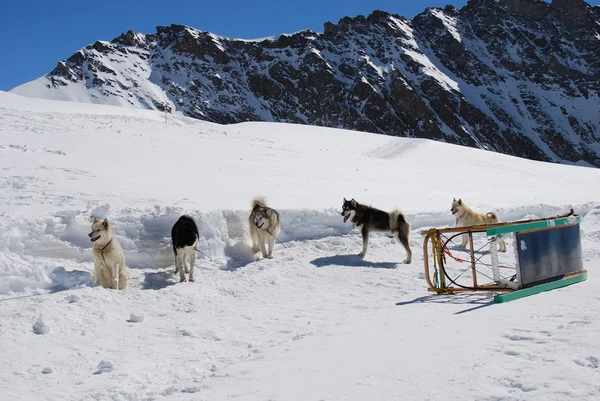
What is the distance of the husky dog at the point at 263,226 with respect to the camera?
10.4 metres

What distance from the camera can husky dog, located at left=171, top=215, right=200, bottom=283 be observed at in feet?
29.3

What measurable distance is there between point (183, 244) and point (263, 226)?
2011 mm

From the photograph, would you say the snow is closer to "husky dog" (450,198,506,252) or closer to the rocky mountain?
"husky dog" (450,198,506,252)

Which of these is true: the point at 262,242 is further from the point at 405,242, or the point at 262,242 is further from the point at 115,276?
the point at 115,276

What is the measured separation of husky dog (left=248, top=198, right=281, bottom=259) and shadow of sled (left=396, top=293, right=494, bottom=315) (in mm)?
3559

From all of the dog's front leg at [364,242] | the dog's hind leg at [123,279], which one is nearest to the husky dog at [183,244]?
the dog's hind leg at [123,279]

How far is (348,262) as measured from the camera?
1088 centimetres

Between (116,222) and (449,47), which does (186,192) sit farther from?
(449,47)

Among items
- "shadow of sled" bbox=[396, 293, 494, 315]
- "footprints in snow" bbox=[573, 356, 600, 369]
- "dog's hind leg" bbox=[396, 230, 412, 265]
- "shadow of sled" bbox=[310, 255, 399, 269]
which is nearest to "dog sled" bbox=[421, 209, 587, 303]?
"shadow of sled" bbox=[396, 293, 494, 315]

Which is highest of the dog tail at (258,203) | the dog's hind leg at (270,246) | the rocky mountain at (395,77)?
the rocky mountain at (395,77)

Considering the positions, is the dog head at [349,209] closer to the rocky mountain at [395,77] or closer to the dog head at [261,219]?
the dog head at [261,219]

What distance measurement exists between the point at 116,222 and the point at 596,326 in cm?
816

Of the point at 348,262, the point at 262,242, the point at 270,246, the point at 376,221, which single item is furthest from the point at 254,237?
the point at 376,221

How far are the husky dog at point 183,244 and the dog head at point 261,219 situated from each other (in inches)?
60.5
